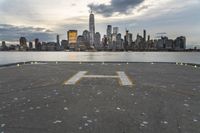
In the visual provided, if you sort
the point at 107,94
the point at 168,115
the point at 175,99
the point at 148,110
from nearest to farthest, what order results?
the point at 168,115 → the point at 148,110 → the point at 175,99 → the point at 107,94

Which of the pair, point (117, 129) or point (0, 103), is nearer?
point (117, 129)

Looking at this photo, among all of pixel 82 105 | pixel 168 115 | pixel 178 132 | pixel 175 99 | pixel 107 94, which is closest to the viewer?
pixel 178 132

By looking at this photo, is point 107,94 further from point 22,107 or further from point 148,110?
point 22,107

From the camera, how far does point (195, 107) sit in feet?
21.6

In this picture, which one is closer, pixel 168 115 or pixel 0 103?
pixel 168 115

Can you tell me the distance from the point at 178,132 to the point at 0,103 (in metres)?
5.29

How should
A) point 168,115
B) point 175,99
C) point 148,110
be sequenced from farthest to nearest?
point 175,99, point 148,110, point 168,115

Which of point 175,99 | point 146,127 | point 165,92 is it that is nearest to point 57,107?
point 146,127

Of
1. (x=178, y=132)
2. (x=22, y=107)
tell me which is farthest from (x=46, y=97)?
(x=178, y=132)

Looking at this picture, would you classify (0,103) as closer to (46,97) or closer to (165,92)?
(46,97)

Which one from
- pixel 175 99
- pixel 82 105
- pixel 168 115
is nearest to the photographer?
pixel 168 115

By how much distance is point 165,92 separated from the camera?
890cm

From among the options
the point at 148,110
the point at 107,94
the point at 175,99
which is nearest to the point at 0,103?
the point at 107,94

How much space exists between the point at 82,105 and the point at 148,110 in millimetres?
1934
